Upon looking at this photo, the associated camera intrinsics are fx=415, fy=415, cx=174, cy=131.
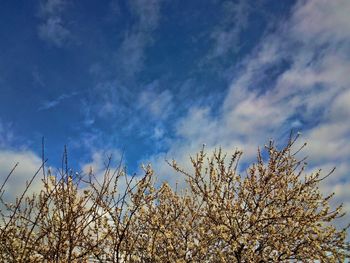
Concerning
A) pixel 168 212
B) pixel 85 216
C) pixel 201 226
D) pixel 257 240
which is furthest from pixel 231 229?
pixel 85 216

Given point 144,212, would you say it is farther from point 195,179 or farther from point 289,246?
point 289,246

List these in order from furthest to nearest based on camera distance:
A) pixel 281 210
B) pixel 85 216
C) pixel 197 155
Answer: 1. pixel 197 155
2. pixel 281 210
3. pixel 85 216

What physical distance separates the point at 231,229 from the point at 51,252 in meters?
10.8

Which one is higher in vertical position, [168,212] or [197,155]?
[197,155]

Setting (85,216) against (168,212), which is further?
(168,212)

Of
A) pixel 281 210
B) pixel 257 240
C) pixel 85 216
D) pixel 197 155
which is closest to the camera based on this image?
pixel 85 216

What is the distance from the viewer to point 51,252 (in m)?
4.70

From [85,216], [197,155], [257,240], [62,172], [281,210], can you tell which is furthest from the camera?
[197,155]

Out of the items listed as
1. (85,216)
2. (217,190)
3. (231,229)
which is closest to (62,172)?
(85,216)

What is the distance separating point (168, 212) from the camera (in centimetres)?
1719

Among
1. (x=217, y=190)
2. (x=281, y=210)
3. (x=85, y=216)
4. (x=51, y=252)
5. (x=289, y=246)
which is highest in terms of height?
(x=217, y=190)

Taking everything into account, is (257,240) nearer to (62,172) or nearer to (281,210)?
(281,210)

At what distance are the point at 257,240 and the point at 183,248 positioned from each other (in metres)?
3.09

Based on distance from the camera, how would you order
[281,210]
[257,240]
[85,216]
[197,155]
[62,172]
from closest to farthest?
1. [62,172]
2. [85,216]
3. [257,240]
4. [281,210]
5. [197,155]
